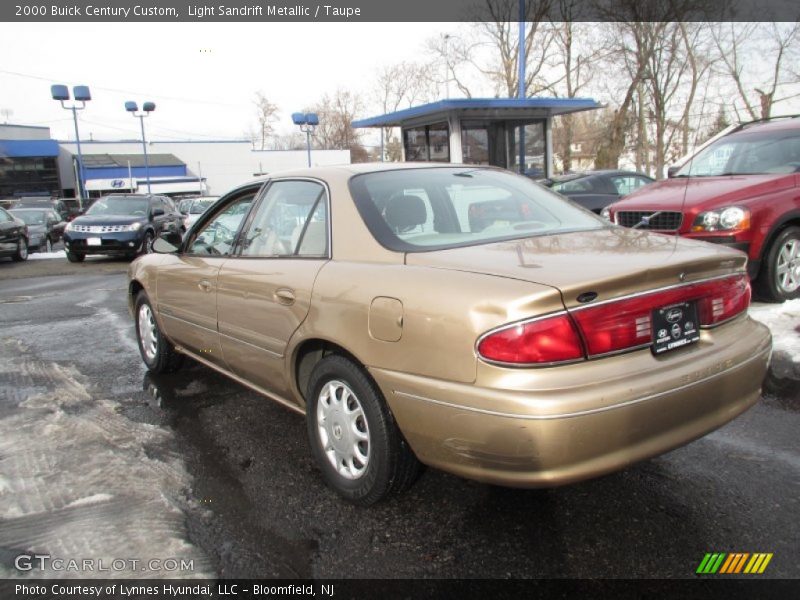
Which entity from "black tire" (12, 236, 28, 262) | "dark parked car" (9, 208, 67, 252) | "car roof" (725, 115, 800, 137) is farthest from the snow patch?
"dark parked car" (9, 208, 67, 252)

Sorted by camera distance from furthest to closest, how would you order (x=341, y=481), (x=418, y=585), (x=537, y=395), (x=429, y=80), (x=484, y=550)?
(x=429, y=80), (x=341, y=481), (x=484, y=550), (x=418, y=585), (x=537, y=395)

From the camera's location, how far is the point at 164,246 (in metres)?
4.68

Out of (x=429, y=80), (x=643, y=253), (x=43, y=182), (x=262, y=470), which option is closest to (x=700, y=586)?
(x=643, y=253)

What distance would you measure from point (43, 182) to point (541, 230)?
66804 mm

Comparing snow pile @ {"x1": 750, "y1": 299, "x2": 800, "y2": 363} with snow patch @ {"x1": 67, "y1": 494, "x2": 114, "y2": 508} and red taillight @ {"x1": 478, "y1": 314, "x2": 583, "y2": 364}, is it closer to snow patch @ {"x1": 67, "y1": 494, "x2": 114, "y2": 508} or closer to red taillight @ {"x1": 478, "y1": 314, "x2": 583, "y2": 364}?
red taillight @ {"x1": 478, "y1": 314, "x2": 583, "y2": 364}

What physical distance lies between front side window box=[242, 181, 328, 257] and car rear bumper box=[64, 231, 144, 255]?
11.8 metres

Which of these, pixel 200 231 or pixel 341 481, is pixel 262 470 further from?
pixel 200 231

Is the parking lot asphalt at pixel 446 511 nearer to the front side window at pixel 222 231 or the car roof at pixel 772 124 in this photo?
the front side window at pixel 222 231

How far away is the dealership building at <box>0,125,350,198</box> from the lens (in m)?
56.2

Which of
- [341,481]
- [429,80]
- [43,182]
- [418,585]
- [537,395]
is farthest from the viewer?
[43,182]

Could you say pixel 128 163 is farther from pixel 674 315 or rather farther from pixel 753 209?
pixel 674 315

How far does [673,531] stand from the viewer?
2586 mm

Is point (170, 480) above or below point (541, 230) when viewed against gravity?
below

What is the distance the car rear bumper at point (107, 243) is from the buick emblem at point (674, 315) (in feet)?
45.8
